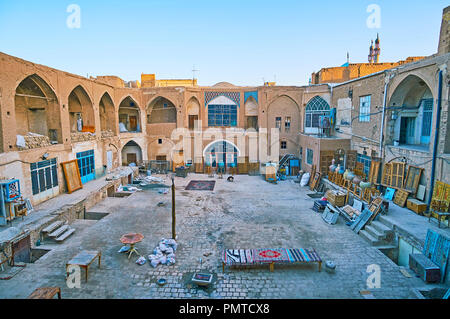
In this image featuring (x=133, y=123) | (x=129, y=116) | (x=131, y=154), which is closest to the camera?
(x=131, y=154)

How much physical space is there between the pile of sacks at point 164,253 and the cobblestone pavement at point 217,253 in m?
0.20

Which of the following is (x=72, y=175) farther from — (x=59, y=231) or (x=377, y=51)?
(x=377, y=51)

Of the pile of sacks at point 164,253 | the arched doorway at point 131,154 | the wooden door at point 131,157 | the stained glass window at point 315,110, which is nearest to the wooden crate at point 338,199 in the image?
the pile of sacks at point 164,253

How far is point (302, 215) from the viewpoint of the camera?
41.5 feet

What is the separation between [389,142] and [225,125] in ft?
43.8

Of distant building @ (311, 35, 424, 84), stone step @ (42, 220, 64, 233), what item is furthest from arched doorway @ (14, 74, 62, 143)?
distant building @ (311, 35, 424, 84)

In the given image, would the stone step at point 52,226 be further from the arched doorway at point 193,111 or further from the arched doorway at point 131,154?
the arched doorway at point 193,111

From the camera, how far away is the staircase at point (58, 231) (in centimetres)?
977

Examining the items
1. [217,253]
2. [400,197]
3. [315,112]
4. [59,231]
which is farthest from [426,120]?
[59,231]

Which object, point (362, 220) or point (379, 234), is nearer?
point (379, 234)

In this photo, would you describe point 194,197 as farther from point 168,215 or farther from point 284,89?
point 284,89

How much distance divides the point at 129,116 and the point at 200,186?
10322 millimetres

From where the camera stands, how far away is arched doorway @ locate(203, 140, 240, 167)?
2283 centimetres

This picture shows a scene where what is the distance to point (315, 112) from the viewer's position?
21.6 meters
